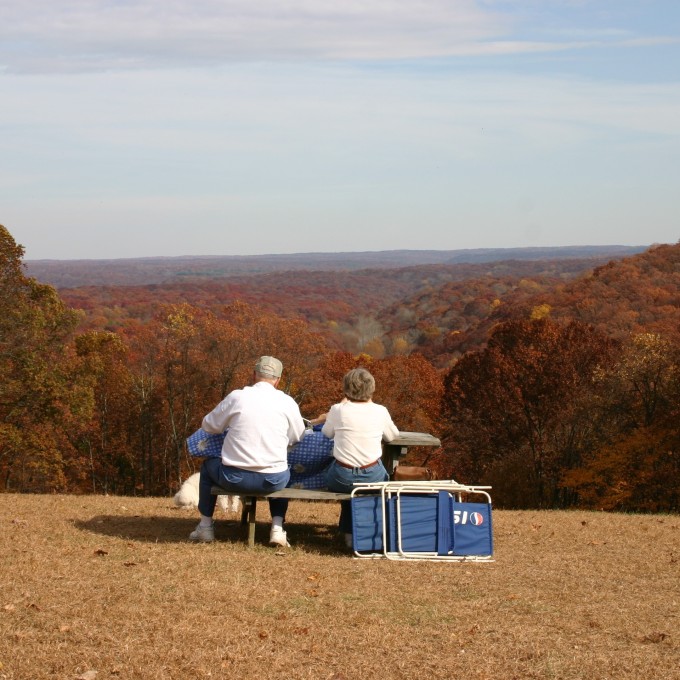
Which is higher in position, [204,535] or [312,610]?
[312,610]

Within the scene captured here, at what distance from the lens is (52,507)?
1098 centimetres

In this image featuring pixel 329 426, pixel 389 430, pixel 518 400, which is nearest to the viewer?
pixel 329 426

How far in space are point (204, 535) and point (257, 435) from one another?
1.11 metres

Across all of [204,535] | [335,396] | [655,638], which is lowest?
[335,396]

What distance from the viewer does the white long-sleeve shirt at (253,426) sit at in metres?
8.46

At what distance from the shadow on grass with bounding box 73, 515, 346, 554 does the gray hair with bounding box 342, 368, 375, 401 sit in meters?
1.40

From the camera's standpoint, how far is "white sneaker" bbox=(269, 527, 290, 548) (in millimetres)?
8586

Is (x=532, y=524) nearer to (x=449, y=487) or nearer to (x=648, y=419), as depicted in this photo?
(x=449, y=487)

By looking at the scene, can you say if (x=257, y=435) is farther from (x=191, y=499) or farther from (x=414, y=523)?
(x=191, y=499)

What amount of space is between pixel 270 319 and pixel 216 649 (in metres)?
43.1

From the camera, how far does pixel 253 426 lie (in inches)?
333

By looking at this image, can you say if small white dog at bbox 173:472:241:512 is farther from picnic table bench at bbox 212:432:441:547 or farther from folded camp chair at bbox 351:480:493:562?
folded camp chair at bbox 351:480:493:562

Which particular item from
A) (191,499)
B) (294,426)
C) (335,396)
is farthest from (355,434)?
(335,396)

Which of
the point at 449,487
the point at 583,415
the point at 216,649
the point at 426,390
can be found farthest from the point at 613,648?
the point at 426,390
